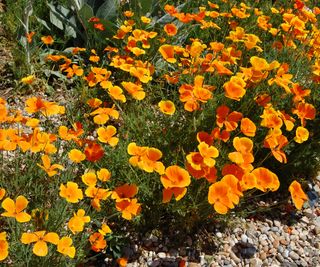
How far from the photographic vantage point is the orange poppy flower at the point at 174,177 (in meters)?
1.93

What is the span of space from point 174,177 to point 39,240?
2.03 feet

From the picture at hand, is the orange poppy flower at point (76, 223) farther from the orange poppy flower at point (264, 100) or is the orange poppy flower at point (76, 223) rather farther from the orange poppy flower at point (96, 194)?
the orange poppy flower at point (264, 100)

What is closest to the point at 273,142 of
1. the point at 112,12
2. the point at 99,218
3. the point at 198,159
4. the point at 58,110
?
the point at 198,159

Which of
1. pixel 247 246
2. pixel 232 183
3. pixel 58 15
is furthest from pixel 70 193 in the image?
pixel 58 15

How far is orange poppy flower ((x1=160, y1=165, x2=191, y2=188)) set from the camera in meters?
1.93

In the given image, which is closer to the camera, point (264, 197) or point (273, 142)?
point (273, 142)

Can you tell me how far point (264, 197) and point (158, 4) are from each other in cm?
186

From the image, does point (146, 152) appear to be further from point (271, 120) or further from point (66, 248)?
point (271, 120)

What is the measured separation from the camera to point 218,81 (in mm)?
2836

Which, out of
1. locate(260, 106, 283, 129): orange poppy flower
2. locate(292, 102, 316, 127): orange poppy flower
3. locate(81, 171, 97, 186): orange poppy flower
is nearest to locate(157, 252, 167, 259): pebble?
locate(81, 171, 97, 186): orange poppy flower

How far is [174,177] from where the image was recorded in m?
1.96

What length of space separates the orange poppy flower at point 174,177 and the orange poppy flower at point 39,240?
1.70 ft

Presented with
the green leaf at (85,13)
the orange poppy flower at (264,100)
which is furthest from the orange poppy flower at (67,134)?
the green leaf at (85,13)

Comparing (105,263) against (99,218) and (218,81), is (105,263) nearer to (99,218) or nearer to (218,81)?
(99,218)
